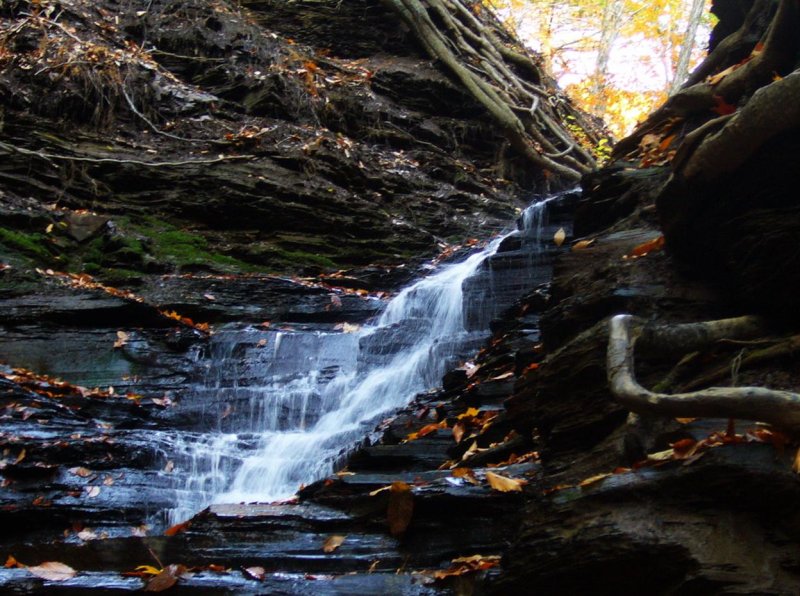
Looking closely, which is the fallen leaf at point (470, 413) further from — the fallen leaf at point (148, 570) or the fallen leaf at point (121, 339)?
the fallen leaf at point (121, 339)

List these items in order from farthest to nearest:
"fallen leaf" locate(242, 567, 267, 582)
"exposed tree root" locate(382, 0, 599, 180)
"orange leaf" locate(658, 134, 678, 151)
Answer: "exposed tree root" locate(382, 0, 599, 180)
"orange leaf" locate(658, 134, 678, 151)
"fallen leaf" locate(242, 567, 267, 582)

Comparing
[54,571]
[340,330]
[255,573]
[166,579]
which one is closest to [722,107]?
[255,573]

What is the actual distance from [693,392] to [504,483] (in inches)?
53.5

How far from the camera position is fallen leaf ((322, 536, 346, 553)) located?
4086mm

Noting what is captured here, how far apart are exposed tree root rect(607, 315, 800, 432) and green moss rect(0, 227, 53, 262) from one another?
7.96m

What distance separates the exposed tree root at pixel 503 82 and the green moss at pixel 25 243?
857 cm

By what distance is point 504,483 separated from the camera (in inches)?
156

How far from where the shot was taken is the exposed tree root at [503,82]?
1381cm

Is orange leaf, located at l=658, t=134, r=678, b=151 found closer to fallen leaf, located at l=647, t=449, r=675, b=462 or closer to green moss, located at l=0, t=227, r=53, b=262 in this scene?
fallen leaf, located at l=647, t=449, r=675, b=462

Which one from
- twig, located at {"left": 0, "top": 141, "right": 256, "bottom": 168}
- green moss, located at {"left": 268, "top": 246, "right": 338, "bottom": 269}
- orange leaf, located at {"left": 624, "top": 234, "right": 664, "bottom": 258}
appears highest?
twig, located at {"left": 0, "top": 141, "right": 256, "bottom": 168}

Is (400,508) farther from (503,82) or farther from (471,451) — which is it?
(503,82)

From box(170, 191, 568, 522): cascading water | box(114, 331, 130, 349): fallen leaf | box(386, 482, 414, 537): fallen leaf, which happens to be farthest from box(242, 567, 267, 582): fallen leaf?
box(114, 331, 130, 349): fallen leaf

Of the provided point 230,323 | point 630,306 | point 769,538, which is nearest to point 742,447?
point 769,538

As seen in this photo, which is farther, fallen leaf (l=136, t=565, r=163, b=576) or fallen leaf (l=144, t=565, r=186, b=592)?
fallen leaf (l=136, t=565, r=163, b=576)
